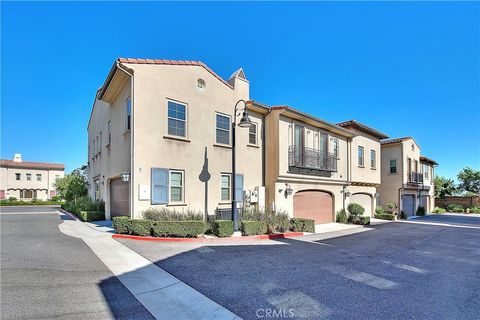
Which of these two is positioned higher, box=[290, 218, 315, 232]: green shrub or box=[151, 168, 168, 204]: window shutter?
box=[151, 168, 168, 204]: window shutter

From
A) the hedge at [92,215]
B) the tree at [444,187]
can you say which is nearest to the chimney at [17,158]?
the hedge at [92,215]

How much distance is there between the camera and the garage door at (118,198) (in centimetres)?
1303

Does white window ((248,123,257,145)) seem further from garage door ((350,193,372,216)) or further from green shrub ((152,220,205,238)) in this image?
garage door ((350,193,372,216))

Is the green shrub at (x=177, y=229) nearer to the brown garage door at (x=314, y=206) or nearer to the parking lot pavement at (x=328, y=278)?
the parking lot pavement at (x=328, y=278)

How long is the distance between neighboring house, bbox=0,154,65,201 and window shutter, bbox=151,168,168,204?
44.0 meters

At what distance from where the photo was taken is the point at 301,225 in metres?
13.5

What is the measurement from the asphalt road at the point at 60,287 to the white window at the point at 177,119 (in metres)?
6.18

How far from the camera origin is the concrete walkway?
169 inches

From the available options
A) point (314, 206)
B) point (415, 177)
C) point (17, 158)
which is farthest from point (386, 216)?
point (17, 158)

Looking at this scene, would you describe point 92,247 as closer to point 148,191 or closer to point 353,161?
point 148,191

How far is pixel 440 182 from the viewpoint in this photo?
41.8 m

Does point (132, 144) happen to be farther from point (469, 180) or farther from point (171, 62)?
point (469, 180)

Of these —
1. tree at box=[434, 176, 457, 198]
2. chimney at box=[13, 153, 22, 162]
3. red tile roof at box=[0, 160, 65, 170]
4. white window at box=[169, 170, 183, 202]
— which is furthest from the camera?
chimney at box=[13, 153, 22, 162]

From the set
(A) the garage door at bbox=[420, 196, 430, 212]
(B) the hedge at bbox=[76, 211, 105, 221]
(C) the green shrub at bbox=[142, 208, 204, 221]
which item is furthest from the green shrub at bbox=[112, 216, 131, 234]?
(A) the garage door at bbox=[420, 196, 430, 212]
